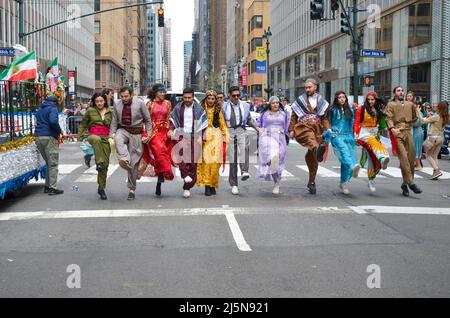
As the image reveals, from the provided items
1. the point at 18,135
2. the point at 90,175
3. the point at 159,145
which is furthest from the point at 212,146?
the point at 90,175

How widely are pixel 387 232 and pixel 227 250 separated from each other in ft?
7.54

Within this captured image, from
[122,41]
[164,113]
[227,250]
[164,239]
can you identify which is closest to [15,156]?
[164,113]

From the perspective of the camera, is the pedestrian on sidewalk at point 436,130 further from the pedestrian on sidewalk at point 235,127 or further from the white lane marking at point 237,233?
the white lane marking at point 237,233

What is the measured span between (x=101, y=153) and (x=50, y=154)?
103 centimetres

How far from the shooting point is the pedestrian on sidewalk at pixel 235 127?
457 inches

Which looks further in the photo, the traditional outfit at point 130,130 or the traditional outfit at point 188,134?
the traditional outfit at point 188,134

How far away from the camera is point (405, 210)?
9.96m

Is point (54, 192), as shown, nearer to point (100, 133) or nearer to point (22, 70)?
point (100, 133)

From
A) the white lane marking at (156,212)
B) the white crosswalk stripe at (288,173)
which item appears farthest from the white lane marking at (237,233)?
the white crosswalk stripe at (288,173)

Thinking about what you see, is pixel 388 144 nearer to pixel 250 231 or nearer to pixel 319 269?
pixel 250 231

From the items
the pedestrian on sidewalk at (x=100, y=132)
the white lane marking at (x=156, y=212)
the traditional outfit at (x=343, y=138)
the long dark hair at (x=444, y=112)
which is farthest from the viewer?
the long dark hair at (x=444, y=112)

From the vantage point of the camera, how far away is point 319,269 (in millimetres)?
6289

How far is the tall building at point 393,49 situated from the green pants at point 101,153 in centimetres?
2243

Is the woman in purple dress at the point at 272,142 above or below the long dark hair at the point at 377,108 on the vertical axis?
below
